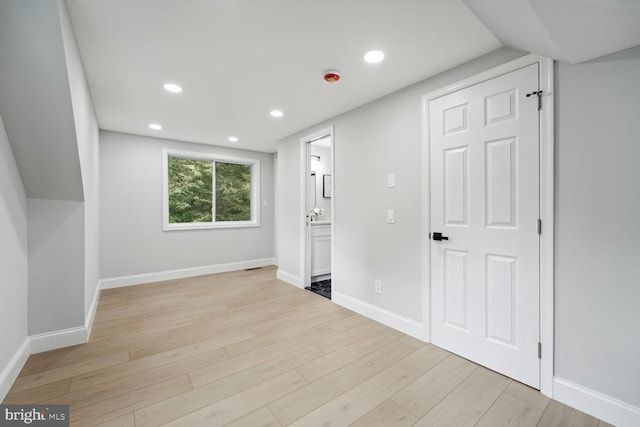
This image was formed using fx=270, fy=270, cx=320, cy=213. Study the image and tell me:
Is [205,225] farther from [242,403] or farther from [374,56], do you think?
[374,56]

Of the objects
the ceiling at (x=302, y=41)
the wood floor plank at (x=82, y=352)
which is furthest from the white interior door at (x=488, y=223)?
the wood floor plank at (x=82, y=352)

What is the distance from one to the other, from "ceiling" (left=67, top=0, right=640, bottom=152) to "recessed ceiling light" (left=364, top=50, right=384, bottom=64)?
0.05 m

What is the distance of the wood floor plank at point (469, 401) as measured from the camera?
1.52 metres

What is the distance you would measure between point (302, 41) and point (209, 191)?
12.5 ft

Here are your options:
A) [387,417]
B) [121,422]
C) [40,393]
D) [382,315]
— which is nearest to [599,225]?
[387,417]

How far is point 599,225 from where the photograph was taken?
1535mm

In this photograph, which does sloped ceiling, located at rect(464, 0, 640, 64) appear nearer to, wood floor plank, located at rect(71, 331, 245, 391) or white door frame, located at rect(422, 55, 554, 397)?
white door frame, located at rect(422, 55, 554, 397)

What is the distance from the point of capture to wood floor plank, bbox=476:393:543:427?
1.49 m

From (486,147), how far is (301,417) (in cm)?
217

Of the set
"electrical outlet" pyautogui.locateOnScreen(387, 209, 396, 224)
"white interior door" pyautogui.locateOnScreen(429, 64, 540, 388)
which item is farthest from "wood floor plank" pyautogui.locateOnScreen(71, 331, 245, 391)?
"white interior door" pyautogui.locateOnScreen(429, 64, 540, 388)

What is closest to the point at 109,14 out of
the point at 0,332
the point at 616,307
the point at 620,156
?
the point at 0,332

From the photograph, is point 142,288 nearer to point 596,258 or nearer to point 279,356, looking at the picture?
point 279,356

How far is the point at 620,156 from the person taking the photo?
4.82ft

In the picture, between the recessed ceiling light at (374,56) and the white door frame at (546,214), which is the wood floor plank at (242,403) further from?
the recessed ceiling light at (374,56)
